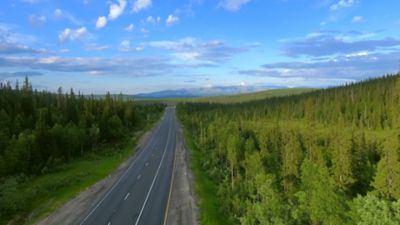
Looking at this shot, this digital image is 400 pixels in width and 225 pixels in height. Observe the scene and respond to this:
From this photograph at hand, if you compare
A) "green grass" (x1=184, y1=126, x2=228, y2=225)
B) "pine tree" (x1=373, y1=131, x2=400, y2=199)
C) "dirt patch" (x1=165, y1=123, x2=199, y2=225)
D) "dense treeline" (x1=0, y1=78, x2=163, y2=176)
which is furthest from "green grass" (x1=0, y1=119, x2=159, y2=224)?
"pine tree" (x1=373, y1=131, x2=400, y2=199)

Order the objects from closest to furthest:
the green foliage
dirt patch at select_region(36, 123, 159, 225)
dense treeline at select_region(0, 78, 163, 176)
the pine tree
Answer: the green foliage → dirt patch at select_region(36, 123, 159, 225) → the pine tree → dense treeline at select_region(0, 78, 163, 176)

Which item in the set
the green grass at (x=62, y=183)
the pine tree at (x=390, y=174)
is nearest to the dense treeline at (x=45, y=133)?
the green grass at (x=62, y=183)

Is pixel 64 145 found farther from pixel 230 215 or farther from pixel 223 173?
pixel 230 215

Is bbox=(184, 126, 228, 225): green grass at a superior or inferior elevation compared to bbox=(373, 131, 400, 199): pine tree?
inferior

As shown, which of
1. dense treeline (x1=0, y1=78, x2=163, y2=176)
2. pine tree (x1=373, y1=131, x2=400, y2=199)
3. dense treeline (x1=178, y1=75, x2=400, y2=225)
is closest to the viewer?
dense treeline (x1=178, y1=75, x2=400, y2=225)

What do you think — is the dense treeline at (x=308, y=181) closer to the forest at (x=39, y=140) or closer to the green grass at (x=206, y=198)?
the green grass at (x=206, y=198)

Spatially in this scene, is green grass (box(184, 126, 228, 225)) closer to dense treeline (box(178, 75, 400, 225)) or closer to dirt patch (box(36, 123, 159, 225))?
dense treeline (box(178, 75, 400, 225))
